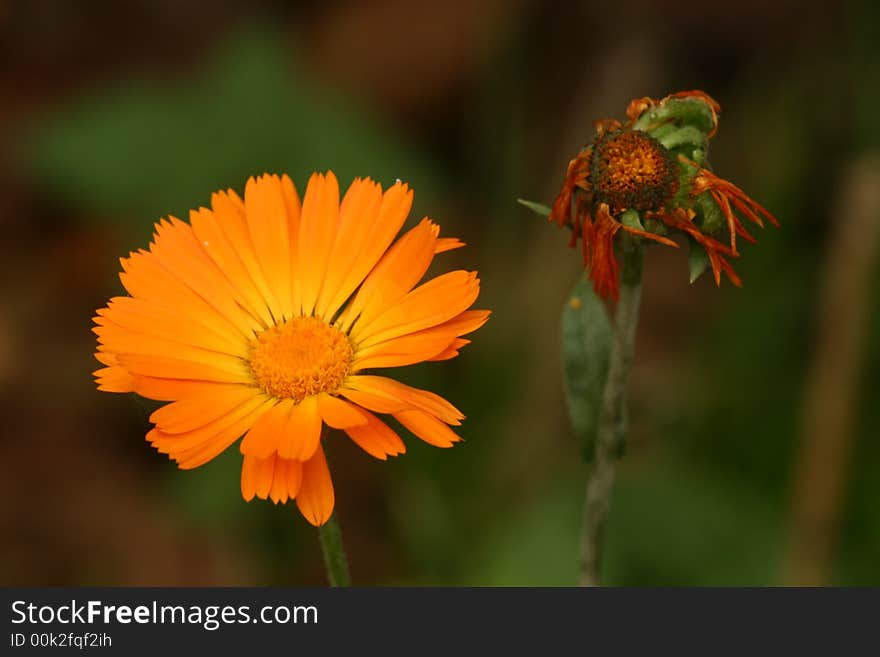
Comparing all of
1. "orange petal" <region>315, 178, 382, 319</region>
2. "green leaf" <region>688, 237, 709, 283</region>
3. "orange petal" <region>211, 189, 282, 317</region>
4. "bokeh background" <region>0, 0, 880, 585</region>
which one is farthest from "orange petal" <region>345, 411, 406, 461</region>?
"bokeh background" <region>0, 0, 880, 585</region>

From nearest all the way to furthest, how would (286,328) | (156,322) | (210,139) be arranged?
1. (156,322)
2. (286,328)
3. (210,139)

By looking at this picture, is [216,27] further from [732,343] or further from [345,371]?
[345,371]

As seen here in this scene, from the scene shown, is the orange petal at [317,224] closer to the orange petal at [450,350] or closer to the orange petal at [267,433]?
the orange petal at [267,433]

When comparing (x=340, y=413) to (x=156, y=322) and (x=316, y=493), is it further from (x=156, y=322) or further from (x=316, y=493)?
(x=156, y=322)

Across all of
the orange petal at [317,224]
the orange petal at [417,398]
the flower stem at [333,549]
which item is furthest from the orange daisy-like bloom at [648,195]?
the flower stem at [333,549]

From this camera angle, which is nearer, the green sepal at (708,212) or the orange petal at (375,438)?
the orange petal at (375,438)

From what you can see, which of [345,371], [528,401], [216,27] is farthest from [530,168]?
[345,371]

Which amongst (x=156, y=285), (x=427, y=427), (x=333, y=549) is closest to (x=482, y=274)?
(x=156, y=285)
